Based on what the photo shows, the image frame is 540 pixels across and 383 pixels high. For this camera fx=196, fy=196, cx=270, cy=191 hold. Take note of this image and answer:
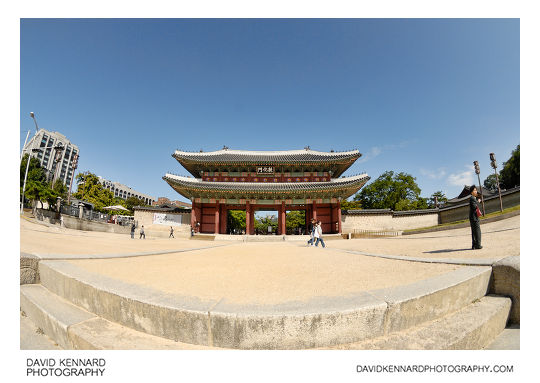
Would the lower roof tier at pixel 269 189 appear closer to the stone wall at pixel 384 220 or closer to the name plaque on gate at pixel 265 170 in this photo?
the name plaque on gate at pixel 265 170

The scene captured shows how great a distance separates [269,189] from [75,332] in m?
16.9

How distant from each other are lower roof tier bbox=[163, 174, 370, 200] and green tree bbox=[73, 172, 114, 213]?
2071 cm

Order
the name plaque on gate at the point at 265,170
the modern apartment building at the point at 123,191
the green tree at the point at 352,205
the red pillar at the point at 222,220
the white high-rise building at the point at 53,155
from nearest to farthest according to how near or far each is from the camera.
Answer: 1. the red pillar at the point at 222,220
2. the name plaque on gate at the point at 265,170
3. the green tree at the point at 352,205
4. the white high-rise building at the point at 53,155
5. the modern apartment building at the point at 123,191

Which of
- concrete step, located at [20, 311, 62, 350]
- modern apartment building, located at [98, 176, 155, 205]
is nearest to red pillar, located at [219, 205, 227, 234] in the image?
concrete step, located at [20, 311, 62, 350]

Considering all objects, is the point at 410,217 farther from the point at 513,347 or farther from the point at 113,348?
the point at 113,348

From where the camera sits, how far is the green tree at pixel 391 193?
30422 millimetres

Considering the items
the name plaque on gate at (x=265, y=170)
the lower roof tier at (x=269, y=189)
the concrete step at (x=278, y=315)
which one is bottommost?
the concrete step at (x=278, y=315)

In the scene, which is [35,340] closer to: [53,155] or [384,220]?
[384,220]

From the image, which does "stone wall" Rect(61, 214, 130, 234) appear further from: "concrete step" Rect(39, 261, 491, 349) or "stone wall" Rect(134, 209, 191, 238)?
"concrete step" Rect(39, 261, 491, 349)

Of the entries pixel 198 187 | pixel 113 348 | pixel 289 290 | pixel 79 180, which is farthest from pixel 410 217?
pixel 79 180

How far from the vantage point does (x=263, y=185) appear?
19.5 meters

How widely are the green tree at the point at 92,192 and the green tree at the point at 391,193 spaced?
137ft

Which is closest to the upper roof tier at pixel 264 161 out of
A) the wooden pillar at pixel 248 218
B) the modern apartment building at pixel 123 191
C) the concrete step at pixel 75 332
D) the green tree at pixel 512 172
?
the wooden pillar at pixel 248 218
